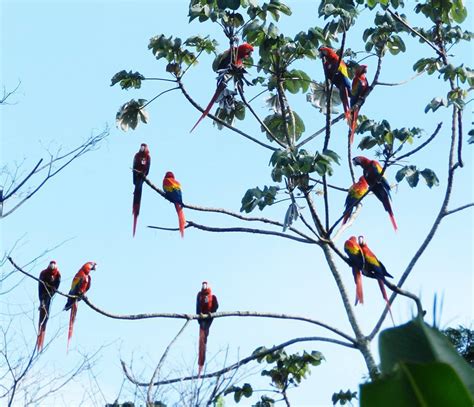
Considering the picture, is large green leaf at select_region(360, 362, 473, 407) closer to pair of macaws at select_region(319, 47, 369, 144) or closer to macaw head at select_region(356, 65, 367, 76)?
pair of macaws at select_region(319, 47, 369, 144)

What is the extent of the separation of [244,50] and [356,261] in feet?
4.75

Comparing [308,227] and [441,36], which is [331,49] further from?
[308,227]

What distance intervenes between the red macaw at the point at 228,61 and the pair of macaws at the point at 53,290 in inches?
49.3

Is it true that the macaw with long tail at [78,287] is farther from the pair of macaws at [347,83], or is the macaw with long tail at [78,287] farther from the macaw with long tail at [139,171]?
the pair of macaws at [347,83]

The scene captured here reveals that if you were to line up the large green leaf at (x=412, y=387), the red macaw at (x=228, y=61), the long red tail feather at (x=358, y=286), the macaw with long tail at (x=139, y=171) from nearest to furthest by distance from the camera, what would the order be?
the large green leaf at (x=412, y=387), the long red tail feather at (x=358, y=286), the red macaw at (x=228, y=61), the macaw with long tail at (x=139, y=171)

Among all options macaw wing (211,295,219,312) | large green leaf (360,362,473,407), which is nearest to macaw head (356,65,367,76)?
macaw wing (211,295,219,312)

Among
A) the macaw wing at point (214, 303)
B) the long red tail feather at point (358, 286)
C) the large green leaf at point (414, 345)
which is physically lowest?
the large green leaf at point (414, 345)

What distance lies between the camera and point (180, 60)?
4566 millimetres

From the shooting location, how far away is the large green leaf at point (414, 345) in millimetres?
1141

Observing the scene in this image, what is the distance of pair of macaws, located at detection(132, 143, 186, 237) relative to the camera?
4312mm

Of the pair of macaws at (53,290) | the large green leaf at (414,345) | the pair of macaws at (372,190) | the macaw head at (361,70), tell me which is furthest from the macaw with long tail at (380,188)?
the large green leaf at (414,345)

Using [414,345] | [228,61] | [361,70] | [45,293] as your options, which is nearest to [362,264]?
[361,70]

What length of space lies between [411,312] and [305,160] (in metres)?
2.67

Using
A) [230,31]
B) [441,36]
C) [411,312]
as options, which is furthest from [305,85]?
[411,312]
